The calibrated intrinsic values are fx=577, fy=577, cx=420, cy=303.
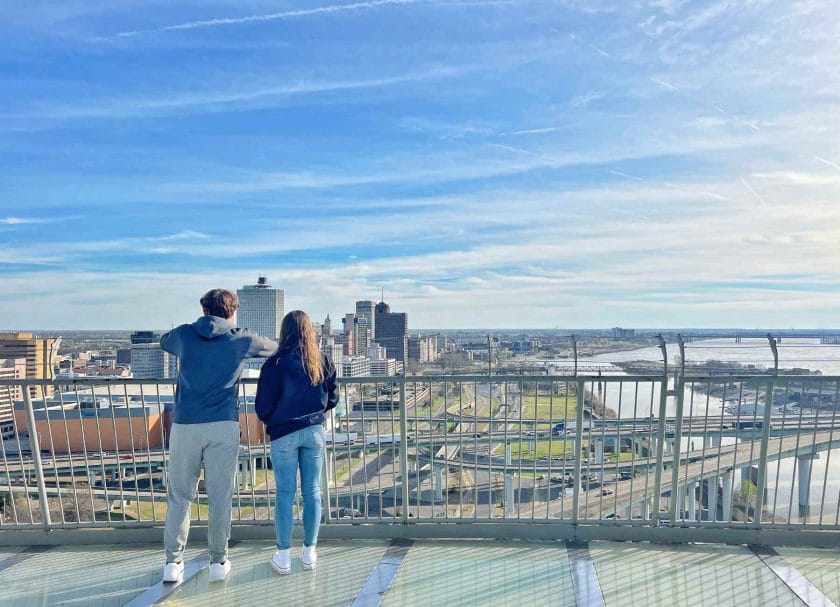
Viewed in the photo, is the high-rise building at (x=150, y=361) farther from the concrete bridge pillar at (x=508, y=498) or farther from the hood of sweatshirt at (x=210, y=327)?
the concrete bridge pillar at (x=508, y=498)

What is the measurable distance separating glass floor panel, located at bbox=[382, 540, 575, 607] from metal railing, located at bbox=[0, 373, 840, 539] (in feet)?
0.68

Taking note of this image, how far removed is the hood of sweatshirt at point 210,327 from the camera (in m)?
3.38

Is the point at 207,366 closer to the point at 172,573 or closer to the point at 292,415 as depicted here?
the point at 292,415

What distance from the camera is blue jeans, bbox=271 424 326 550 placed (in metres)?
3.54

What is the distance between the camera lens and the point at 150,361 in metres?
4.79

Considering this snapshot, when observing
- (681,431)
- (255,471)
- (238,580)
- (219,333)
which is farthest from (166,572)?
(681,431)

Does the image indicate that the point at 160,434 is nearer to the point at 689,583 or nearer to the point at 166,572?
the point at 166,572

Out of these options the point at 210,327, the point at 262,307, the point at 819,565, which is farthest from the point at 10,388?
the point at 819,565

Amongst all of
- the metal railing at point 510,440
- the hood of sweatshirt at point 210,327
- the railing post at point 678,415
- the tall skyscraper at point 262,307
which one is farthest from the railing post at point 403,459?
the railing post at point 678,415

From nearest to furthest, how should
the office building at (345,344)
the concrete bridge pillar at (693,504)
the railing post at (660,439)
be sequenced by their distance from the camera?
1. the railing post at (660,439)
2. the concrete bridge pillar at (693,504)
3. the office building at (345,344)

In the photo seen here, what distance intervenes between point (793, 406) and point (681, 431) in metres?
0.86

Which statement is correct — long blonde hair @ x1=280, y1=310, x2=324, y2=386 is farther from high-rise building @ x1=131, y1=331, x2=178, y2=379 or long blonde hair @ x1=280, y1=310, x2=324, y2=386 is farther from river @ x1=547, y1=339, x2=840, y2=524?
river @ x1=547, y1=339, x2=840, y2=524

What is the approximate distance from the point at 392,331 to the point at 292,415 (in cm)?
413

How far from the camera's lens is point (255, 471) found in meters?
4.61
